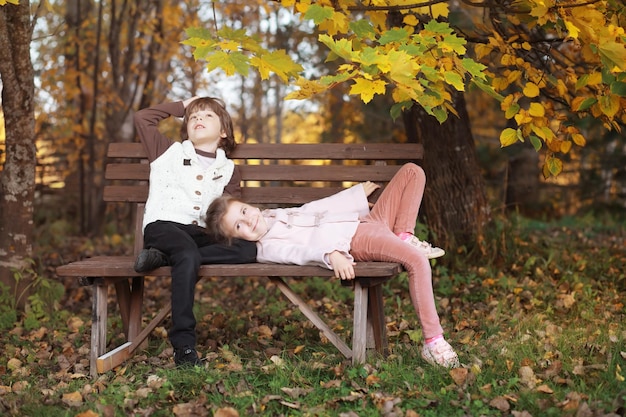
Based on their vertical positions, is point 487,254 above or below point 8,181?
below

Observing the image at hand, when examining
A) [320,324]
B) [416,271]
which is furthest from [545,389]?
[320,324]

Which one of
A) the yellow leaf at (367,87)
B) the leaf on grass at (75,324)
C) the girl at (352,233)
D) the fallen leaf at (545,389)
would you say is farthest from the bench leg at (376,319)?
the leaf on grass at (75,324)

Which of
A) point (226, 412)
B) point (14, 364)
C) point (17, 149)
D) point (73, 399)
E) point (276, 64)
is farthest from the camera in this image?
point (17, 149)

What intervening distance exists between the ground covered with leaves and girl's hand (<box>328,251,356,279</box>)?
0.47 metres

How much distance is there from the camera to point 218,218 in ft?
13.9

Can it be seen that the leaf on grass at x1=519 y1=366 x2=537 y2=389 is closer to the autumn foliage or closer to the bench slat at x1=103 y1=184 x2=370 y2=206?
the autumn foliage

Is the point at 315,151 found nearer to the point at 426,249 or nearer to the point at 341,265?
the point at 426,249

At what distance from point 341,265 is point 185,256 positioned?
2.68ft

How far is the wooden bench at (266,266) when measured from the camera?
3.94 meters

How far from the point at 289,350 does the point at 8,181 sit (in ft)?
8.60

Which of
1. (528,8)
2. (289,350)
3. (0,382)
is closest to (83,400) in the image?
(0,382)

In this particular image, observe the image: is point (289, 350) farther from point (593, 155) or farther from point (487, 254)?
point (593, 155)

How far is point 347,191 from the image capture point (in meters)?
4.56

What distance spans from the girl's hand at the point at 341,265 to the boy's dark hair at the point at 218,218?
25.7 inches
